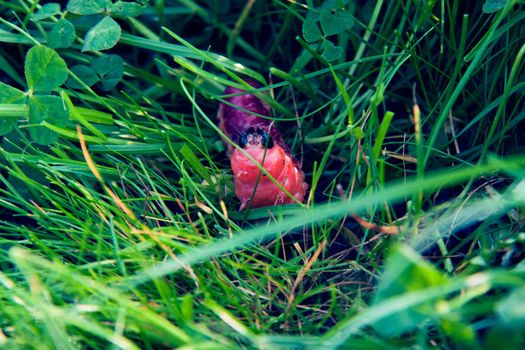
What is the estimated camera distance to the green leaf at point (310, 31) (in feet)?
5.48

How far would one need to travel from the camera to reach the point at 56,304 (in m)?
1.24

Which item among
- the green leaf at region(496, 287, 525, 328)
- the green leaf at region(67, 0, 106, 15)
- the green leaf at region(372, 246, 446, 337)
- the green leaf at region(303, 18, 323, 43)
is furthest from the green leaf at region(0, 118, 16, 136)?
the green leaf at region(496, 287, 525, 328)

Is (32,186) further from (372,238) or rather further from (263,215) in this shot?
(372,238)

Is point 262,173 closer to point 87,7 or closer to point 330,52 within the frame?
point 330,52

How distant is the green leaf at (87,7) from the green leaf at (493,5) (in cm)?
115

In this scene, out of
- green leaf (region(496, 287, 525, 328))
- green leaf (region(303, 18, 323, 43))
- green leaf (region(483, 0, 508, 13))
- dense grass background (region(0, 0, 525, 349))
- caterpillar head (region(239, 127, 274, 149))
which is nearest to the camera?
green leaf (region(496, 287, 525, 328))

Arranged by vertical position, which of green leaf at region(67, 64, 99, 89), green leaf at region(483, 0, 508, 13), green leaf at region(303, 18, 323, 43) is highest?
green leaf at region(483, 0, 508, 13)

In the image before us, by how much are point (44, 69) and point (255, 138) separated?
665mm

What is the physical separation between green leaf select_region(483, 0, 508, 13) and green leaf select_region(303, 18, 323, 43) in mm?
483

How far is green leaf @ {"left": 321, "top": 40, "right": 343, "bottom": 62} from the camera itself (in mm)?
1651

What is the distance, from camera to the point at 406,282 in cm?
90

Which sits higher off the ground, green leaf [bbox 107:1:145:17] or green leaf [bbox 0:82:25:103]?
green leaf [bbox 107:1:145:17]

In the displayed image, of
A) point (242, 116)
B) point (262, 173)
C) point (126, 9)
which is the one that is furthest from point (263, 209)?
point (126, 9)

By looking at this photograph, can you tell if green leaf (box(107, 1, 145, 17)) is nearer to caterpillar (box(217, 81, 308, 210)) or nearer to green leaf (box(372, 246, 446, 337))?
caterpillar (box(217, 81, 308, 210))
